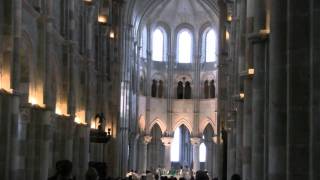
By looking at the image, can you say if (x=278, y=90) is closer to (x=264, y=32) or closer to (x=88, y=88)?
(x=264, y=32)

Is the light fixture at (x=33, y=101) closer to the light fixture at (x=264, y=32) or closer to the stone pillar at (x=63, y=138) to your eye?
the stone pillar at (x=63, y=138)

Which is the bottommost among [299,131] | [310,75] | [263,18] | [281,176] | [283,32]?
[281,176]

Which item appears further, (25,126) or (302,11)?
(25,126)

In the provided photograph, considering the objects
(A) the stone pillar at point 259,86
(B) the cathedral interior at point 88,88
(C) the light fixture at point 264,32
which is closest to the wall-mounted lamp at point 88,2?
(B) the cathedral interior at point 88,88

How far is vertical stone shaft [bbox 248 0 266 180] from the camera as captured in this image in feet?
81.6

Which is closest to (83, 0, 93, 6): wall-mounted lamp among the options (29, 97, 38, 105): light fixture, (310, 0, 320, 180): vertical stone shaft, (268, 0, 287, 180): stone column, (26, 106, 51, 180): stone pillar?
(29, 97, 38, 105): light fixture

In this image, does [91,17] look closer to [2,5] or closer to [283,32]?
[2,5]

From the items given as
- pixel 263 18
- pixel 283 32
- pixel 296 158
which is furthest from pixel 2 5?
pixel 296 158

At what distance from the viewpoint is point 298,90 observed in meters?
17.2

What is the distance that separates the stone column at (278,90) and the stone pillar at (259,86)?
6261 millimetres

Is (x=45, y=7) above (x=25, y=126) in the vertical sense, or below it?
above

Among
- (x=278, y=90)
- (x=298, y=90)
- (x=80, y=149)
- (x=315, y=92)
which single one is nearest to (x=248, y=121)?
(x=278, y=90)

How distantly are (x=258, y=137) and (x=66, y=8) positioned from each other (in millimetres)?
17395

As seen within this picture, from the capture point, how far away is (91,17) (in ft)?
153
